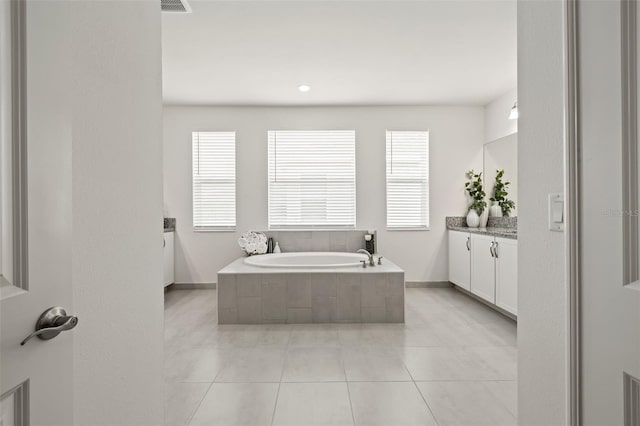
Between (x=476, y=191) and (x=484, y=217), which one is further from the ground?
(x=476, y=191)

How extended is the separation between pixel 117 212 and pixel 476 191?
4943mm

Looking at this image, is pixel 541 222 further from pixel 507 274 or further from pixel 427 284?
pixel 427 284

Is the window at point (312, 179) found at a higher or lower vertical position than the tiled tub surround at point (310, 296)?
higher

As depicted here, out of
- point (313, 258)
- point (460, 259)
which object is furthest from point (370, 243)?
point (460, 259)

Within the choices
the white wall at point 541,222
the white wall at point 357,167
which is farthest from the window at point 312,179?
the white wall at point 541,222

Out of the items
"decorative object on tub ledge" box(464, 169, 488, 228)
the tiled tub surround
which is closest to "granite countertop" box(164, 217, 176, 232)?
the tiled tub surround

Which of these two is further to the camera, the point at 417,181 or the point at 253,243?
the point at 417,181

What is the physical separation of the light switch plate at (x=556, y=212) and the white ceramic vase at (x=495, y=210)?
13.9ft

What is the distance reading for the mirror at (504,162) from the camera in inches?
181

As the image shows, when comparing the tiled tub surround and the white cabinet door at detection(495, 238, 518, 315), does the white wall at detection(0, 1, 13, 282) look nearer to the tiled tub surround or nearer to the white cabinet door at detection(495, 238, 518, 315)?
the tiled tub surround

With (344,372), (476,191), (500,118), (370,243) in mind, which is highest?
(500,118)

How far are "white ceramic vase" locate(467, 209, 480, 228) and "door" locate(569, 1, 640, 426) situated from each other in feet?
14.6

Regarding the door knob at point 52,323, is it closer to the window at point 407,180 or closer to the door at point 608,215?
the door at point 608,215

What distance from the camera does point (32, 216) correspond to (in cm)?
65
